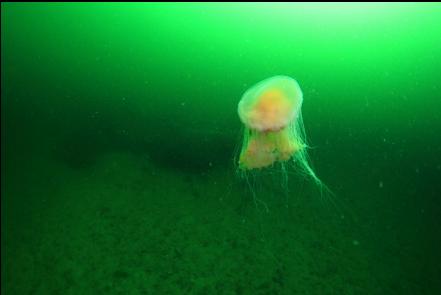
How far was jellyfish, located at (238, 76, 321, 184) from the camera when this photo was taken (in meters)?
3.27

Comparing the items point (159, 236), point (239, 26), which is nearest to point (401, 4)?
point (239, 26)

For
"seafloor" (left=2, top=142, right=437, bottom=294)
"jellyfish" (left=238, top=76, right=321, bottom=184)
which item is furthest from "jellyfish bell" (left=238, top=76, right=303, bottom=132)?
"seafloor" (left=2, top=142, right=437, bottom=294)

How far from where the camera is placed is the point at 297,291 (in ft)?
9.68

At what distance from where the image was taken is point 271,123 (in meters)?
3.23

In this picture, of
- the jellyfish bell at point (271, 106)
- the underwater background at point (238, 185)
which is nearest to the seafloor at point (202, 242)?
the underwater background at point (238, 185)

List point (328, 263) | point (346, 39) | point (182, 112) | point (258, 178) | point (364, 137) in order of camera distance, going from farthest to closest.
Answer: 1. point (346, 39)
2. point (182, 112)
3. point (364, 137)
4. point (258, 178)
5. point (328, 263)

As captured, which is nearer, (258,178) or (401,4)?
(258,178)

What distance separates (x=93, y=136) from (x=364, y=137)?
4578mm

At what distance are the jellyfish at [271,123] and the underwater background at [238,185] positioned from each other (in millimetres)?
443

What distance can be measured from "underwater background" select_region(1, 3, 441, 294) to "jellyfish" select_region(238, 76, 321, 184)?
443mm

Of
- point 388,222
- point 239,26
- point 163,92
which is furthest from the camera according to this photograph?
point 239,26

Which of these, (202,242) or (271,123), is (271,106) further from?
(202,242)

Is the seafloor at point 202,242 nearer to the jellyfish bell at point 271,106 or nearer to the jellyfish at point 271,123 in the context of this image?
the jellyfish at point 271,123

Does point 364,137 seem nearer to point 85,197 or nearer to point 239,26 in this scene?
point 85,197
